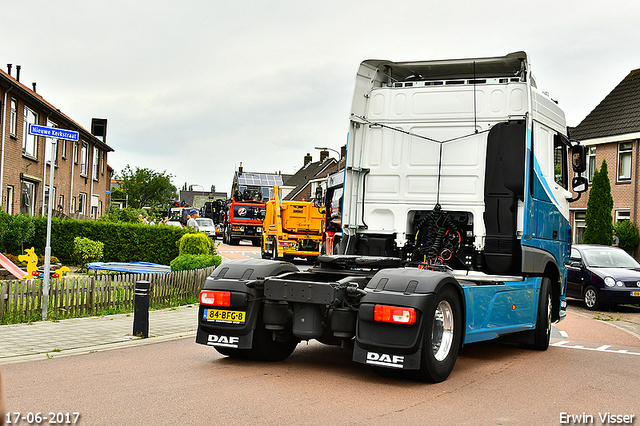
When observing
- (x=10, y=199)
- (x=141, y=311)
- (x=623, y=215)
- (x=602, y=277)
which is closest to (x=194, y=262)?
(x=141, y=311)

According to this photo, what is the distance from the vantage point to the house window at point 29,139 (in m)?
26.3

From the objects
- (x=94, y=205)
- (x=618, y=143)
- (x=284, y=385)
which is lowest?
(x=284, y=385)

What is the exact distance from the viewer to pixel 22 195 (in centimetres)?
2628

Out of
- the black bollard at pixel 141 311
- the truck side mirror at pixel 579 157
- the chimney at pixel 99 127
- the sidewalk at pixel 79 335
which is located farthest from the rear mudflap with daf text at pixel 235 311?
the chimney at pixel 99 127

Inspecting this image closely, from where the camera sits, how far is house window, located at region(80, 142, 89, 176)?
37062mm

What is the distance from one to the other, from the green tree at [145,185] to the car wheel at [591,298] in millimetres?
62320

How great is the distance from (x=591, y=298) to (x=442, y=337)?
10.5 metres

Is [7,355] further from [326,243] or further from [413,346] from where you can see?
[326,243]

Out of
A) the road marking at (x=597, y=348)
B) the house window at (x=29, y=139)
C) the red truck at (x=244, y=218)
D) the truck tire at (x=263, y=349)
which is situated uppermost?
the house window at (x=29, y=139)

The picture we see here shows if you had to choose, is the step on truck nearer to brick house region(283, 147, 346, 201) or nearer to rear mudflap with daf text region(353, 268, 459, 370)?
rear mudflap with daf text region(353, 268, 459, 370)

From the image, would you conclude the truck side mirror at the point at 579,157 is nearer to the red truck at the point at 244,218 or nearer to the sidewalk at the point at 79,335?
the sidewalk at the point at 79,335

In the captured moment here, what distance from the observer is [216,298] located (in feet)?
23.1

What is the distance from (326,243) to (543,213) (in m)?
16.0

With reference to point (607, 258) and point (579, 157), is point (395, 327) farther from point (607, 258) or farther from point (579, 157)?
point (607, 258)
